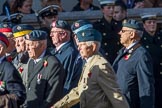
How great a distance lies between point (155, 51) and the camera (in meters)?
13.7

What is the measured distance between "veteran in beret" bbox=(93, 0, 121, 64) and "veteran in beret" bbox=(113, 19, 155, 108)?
5.03 ft

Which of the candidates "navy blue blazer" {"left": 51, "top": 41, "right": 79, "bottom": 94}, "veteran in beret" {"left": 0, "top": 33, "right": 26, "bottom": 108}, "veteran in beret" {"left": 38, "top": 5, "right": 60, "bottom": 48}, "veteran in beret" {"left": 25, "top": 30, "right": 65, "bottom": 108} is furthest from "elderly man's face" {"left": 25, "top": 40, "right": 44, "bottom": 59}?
"veteran in beret" {"left": 38, "top": 5, "right": 60, "bottom": 48}

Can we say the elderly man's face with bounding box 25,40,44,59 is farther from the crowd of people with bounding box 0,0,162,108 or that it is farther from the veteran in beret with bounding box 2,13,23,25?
the veteran in beret with bounding box 2,13,23,25

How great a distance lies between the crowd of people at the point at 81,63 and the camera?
10500 millimetres

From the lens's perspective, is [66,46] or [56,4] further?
[56,4]

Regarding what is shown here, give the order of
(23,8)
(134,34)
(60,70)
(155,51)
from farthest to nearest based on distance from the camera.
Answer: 1. (23,8)
2. (155,51)
3. (134,34)
4. (60,70)

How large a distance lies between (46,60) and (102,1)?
2.95 meters

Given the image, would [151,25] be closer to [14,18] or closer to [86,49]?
[14,18]

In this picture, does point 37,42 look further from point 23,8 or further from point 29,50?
point 23,8

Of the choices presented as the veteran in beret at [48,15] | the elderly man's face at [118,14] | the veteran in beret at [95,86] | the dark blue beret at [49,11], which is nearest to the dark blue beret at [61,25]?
the veteran in beret at [48,15]

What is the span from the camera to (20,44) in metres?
12.3

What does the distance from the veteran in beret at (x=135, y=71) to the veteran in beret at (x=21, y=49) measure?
44.2 inches

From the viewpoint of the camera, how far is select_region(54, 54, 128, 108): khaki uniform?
10.3 metres

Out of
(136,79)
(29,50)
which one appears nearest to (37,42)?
(29,50)
